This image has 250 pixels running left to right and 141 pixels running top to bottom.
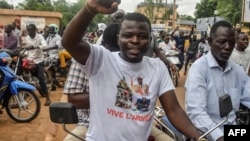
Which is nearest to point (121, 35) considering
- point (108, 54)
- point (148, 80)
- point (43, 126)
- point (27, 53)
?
point (108, 54)

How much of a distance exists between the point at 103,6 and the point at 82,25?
0.67ft

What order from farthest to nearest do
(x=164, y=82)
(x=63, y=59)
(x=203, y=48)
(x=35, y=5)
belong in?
(x=35, y=5)
(x=203, y=48)
(x=63, y=59)
(x=164, y=82)

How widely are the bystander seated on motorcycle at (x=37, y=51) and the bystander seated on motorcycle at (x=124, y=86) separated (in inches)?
228

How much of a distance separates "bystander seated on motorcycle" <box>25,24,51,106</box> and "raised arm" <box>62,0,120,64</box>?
5845 mm

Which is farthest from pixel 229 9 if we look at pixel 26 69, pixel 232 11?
pixel 26 69

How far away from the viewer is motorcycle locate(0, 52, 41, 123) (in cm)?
609

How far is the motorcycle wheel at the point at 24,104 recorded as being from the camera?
20.3 feet

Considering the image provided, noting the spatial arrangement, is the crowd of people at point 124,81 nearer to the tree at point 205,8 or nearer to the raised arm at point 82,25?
the raised arm at point 82,25

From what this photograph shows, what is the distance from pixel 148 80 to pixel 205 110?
2.02 ft

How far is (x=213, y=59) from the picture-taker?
273cm

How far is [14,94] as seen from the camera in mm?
6129

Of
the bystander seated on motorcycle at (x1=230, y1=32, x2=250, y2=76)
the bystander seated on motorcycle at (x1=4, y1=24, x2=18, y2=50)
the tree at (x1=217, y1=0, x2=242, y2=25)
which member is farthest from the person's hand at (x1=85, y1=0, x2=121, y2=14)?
the tree at (x1=217, y1=0, x2=242, y2=25)

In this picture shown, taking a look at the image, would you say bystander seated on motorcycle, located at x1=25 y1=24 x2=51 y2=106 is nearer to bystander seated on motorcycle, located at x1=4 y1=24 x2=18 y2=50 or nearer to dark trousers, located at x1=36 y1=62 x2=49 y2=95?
dark trousers, located at x1=36 y1=62 x2=49 y2=95

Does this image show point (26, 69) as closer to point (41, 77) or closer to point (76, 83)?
point (41, 77)
